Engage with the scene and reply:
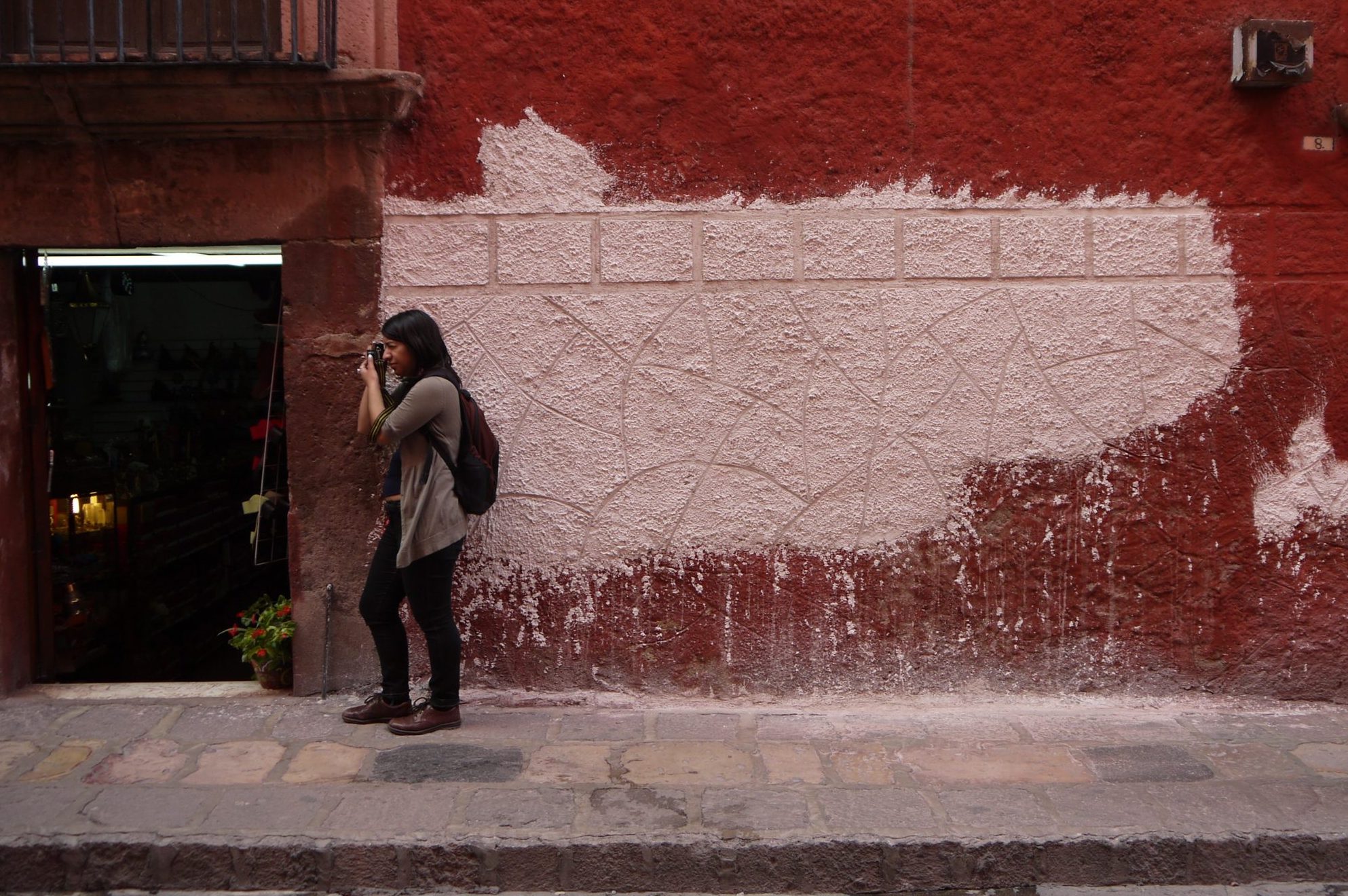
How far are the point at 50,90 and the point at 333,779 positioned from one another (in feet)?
9.82

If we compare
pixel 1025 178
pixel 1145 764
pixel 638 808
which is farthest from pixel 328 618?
pixel 1025 178

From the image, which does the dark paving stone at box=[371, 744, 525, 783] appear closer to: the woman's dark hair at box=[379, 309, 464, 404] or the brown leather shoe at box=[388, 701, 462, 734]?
the brown leather shoe at box=[388, 701, 462, 734]

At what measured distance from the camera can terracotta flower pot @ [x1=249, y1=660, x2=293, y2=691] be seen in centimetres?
511

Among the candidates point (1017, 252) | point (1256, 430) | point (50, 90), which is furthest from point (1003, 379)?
point (50, 90)

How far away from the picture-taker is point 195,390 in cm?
720

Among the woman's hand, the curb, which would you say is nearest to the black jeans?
→ the woman's hand

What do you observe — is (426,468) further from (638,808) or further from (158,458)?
(158,458)

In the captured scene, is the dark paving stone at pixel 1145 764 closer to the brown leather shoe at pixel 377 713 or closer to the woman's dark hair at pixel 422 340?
the brown leather shoe at pixel 377 713

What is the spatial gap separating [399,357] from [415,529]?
681mm

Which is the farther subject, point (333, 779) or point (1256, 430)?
point (1256, 430)

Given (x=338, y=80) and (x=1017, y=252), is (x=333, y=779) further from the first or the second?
(x=1017, y=252)

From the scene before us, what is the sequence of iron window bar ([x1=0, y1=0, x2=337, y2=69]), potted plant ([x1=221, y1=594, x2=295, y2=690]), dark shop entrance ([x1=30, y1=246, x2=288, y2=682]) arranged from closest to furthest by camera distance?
iron window bar ([x1=0, y1=0, x2=337, y2=69]) → potted plant ([x1=221, y1=594, x2=295, y2=690]) → dark shop entrance ([x1=30, y1=246, x2=288, y2=682])

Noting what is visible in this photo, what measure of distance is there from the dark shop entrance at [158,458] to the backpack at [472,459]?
1299 millimetres

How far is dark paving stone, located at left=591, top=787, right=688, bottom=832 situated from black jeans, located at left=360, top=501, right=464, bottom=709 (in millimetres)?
923
